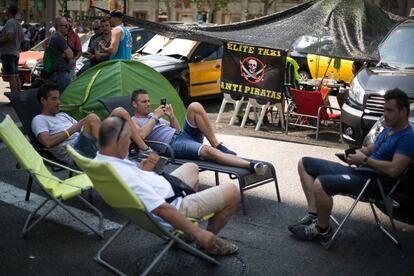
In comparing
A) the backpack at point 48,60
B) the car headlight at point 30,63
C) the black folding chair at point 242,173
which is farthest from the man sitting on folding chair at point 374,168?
the car headlight at point 30,63

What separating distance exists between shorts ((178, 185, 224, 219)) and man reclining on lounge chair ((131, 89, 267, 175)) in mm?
1392

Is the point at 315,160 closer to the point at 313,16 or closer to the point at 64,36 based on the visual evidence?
the point at 313,16

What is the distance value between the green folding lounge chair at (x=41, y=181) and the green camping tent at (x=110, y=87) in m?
2.15

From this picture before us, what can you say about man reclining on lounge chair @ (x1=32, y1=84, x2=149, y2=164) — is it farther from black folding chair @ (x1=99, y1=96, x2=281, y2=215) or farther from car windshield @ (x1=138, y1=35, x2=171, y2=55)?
car windshield @ (x1=138, y1=35, x2=171, y2=55)

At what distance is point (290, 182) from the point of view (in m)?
6.84

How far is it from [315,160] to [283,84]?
4829mm

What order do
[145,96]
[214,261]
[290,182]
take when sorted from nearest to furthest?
[214,261], [145,96], [290,182]

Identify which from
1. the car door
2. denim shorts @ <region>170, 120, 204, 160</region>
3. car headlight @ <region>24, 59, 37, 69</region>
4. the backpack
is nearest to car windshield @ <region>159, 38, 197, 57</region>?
the car door

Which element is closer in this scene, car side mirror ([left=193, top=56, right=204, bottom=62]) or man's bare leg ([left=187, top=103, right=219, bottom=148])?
man's bare leg ([left=187, top=103, right=219, bottom=148])

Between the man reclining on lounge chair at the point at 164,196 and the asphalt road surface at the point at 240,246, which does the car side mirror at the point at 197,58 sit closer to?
the asphalt road surface at the point at 240,246

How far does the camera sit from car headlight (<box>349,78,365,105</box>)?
312 inches

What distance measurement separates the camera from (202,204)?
411 cm

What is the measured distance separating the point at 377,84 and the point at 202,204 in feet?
15.1

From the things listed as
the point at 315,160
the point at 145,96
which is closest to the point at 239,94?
the point at 145,96
